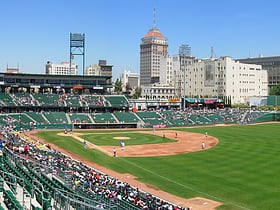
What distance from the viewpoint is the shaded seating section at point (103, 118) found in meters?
79.8

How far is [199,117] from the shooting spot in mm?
90250

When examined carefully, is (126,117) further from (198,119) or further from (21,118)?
(21,118)

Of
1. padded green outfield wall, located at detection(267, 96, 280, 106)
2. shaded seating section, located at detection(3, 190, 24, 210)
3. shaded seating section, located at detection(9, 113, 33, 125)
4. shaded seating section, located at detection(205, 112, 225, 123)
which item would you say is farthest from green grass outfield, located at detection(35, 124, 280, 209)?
padded green outfield wall, located at detection(267, 96, 280, 106)

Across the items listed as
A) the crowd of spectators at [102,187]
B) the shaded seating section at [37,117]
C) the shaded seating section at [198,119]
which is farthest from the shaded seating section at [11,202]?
the shaded seating section at [198,119]

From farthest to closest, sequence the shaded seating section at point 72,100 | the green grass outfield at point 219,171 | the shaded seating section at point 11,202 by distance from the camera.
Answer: the shaded seating section at point 72,100
the green grass outfield at point 219,171
the shaded seating section at point 11,202

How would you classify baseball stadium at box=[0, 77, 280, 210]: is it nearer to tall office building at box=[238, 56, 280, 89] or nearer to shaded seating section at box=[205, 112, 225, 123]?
shaded seating section at box=[205, 112, 225, 123]

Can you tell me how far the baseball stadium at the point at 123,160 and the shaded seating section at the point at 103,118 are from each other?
0.21 m

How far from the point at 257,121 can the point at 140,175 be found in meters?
64.1

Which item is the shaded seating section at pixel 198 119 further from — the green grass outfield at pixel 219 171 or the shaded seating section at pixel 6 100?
the shaded seating section at pixel 6 100

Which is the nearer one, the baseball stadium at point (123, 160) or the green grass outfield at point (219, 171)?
the baseball stadium at point (123, 160)

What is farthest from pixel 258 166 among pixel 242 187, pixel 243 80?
pixel 243 80

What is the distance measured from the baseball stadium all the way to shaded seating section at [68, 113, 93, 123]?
0.68 feet

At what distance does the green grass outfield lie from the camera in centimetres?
2747

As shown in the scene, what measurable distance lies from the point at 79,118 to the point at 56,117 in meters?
4.68
